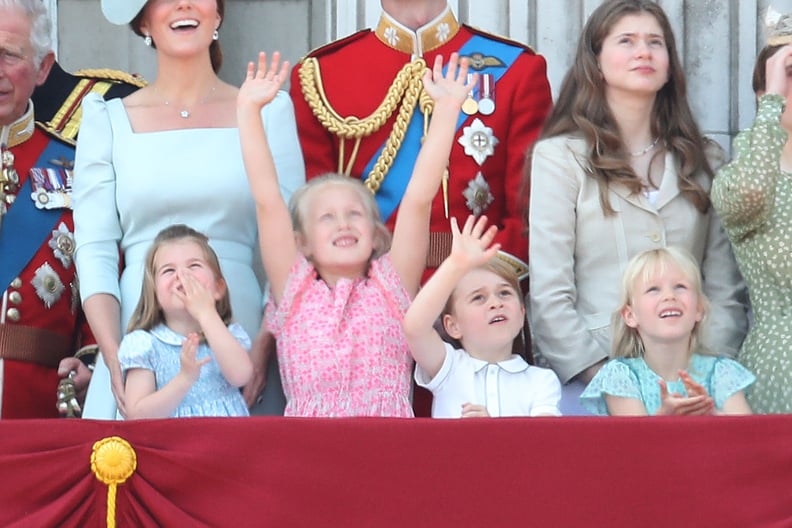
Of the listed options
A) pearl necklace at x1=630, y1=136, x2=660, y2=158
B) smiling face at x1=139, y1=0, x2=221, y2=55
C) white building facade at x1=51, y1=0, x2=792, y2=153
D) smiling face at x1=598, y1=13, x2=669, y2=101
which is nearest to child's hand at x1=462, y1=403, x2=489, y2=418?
pearl necklace at x1=630, y1=136, x2=660, y2=158

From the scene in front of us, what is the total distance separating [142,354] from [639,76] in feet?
4.38

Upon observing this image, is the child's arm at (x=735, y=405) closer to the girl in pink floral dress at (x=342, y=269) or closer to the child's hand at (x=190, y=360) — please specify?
the girl in pink floral dress at (x=342, y=269)

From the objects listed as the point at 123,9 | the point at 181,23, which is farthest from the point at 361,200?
the point at 123,9

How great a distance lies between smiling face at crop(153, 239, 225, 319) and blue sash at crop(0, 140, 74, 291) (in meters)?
0.60

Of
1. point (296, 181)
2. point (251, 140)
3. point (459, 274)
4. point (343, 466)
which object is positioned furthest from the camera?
point (296, 181)

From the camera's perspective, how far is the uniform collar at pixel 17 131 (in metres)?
4.50

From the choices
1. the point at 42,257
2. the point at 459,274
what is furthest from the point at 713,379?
the point at 42,257

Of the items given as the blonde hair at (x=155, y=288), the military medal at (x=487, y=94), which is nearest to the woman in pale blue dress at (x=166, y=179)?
the blonde hair at (x=155, y=288)

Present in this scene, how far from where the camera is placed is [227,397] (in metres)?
3.87

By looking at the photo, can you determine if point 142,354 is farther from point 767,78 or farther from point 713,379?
point 767,78

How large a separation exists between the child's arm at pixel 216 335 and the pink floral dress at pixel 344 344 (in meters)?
0.12

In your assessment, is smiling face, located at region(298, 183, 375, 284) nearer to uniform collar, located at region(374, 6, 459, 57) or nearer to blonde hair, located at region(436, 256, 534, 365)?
blonde hair, located at region(436, 256, 534, 365)

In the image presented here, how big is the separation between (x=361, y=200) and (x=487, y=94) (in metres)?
0.55

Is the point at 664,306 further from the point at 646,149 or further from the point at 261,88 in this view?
the point at 261,88
